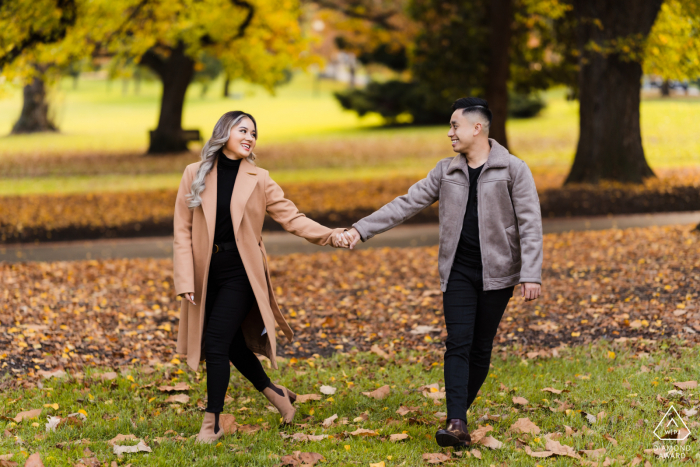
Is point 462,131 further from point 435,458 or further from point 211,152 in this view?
point 435,458

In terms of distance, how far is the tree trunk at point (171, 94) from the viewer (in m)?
25.1

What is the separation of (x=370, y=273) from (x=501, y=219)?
199 inches

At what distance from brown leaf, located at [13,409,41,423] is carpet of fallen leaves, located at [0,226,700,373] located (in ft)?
3.37

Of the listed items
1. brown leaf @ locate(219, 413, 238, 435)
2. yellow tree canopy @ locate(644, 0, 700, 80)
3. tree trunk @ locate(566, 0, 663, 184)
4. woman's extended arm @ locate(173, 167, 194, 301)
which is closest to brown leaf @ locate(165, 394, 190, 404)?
brown leaf @ locate(219, 413, 238, 435)

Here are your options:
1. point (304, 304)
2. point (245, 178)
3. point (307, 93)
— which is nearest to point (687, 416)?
point (245, 178)

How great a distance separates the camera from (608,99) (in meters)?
13.9

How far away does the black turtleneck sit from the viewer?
426 centimetres

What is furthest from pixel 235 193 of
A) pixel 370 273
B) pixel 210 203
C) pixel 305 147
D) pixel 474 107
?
pixel 305 147

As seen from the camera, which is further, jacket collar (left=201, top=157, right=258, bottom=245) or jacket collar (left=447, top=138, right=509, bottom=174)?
jacket collar (left=201, top=157, right=258, bottom=245)

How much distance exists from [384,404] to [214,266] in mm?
1581

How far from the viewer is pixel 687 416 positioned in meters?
4.33

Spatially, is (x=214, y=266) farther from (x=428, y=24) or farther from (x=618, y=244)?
(x=428, y=24)

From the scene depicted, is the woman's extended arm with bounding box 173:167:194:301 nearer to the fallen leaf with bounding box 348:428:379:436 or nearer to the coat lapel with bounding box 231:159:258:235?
the coat lapel with bounding box 231:159:258:235

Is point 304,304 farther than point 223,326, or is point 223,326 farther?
point 304,304
